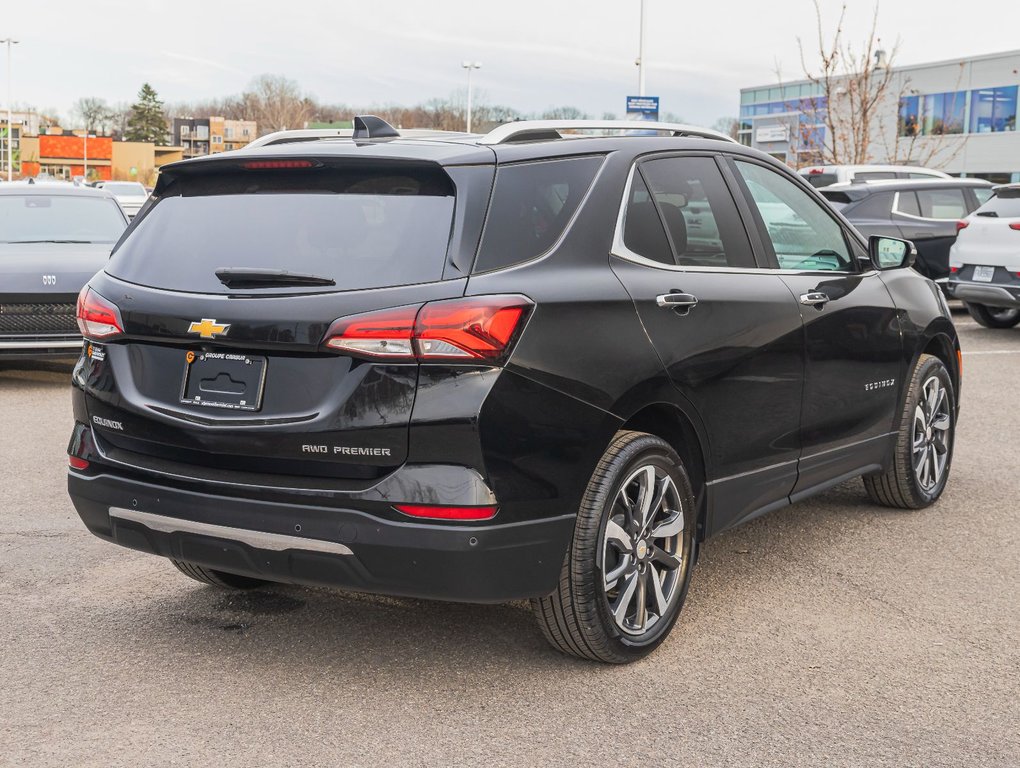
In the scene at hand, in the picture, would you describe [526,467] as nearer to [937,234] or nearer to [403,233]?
[403,233]

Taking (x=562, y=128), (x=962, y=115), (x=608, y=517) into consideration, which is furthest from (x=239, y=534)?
(x=962, y=115)

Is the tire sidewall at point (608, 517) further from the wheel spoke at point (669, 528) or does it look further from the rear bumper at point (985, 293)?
the rear bumper at point (985, 293)

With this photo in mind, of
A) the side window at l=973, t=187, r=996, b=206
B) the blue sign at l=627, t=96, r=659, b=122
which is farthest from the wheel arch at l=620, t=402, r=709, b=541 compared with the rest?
the blue sign at l=627, t=96, r=659, b=122

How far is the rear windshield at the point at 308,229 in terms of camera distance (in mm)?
3648

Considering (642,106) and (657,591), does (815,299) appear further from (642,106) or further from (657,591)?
(642,106)

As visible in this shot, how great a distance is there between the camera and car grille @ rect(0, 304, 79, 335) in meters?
9.99

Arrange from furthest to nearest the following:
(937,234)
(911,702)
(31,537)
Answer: (937,234), (31,537), (911,702)

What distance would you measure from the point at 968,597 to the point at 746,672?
1321mm

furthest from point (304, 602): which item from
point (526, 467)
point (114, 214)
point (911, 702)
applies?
point (114, 214)

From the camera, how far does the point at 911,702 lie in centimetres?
383

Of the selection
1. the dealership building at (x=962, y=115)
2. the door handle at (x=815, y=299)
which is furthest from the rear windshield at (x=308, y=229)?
the dealership building at (x=962, y=115)

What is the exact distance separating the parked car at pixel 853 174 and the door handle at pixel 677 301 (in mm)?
13371

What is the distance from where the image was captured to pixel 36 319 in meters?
10.0

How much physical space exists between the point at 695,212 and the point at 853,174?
49.2 ft
